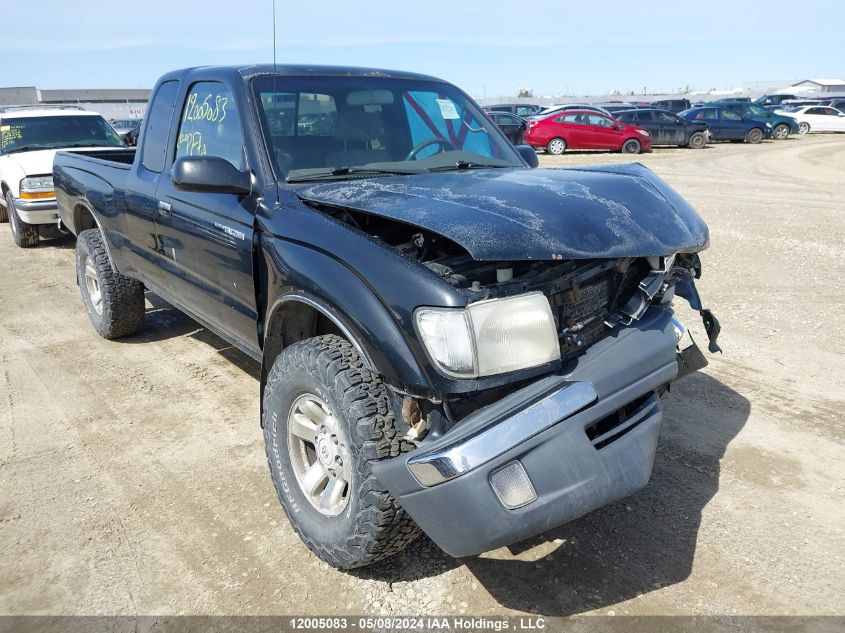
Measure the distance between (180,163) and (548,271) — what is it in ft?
5.58

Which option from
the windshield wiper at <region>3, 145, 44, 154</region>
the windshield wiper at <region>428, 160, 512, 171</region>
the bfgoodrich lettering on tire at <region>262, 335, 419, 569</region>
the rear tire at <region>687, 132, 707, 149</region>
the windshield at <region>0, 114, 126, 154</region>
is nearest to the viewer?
the bfgoodrich lettering on tire at <region>262, 335, 419, 569</region>

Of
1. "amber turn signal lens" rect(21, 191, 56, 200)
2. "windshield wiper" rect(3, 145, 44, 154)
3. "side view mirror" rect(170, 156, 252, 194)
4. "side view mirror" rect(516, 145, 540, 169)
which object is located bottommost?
"amber turn signal lens" rect(21, 191, 56, 200)

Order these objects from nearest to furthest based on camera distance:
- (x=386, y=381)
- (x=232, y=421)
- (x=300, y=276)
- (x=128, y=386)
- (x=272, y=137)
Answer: (x=386, y=381) → (x=300, y=276) → (x=272, y=137) → (x=232, y=421) → (x=128, y=386)

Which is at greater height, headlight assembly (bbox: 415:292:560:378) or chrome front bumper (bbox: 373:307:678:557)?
headlight assembly (bbox: 415:292:560:378)

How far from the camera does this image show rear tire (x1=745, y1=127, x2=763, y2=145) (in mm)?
26312

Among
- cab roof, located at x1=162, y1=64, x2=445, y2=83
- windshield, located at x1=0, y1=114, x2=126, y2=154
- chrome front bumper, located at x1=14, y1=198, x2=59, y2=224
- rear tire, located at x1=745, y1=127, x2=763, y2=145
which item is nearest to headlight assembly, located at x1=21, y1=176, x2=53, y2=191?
chrome front bumper, located at x1=14, y1=198, x2=59, y2=224

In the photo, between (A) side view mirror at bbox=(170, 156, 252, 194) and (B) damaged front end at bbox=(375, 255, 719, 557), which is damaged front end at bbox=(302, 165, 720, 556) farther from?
(A) side view mirror at bbox=(170, 156, 252, 194)

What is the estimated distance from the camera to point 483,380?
7.18 feet

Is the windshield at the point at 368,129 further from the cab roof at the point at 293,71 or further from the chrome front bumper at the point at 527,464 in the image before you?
the chrome front bumper at the point at 527,464

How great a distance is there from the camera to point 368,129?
3531 millimetres

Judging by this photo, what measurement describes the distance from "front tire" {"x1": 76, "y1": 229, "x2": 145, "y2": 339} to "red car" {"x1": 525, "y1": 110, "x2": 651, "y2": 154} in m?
18.1

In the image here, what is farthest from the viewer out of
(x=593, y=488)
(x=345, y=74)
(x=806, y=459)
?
(x=345, y=74)

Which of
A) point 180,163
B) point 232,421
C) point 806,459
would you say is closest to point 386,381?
point 180,163

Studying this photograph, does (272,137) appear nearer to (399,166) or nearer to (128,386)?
(399,166)
